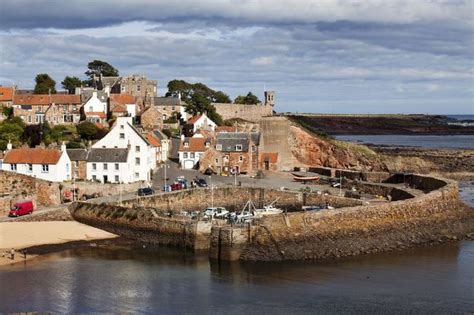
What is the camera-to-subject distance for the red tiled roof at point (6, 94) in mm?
65875

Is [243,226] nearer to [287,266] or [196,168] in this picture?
[287,266]

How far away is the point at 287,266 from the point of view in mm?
31344

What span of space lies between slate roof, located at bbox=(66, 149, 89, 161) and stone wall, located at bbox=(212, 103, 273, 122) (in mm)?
33935

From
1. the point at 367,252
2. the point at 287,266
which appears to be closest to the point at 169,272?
the point at 287,266

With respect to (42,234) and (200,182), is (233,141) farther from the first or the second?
(42,234)

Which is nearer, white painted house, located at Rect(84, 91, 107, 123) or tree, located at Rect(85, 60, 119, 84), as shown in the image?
white painted house, located at Rect(84, 91, 107, 123)

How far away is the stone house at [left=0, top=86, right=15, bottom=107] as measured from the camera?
6556 centimetres

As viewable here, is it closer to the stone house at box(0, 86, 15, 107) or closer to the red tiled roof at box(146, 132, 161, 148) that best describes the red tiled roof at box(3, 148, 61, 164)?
the red tiled roof at box(146, 132, 161, 148)

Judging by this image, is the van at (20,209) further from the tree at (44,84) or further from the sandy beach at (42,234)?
the tree at (44,84)

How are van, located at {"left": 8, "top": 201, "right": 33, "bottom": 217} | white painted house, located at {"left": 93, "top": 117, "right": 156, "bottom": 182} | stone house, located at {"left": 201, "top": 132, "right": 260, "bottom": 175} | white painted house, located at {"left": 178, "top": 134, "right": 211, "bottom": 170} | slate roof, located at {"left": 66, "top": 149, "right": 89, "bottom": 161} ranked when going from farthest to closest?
white painted house, located at {"left": 178, "top": 134, "right": 211, "bottom": 170}, stone house, located at {"left": 201, "top": 132, "right": 260, "bottom": 175}, white painted house, located at {"left": 93, "top": 117, "right": 156, "bottom": 182}, slate roof, located at {"left": 66, "top": 149, "right": 89, "bottom": 161}, van, located at {"left": 8, "top": 201, "right": 33, "bottom": 217}

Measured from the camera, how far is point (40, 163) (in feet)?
151

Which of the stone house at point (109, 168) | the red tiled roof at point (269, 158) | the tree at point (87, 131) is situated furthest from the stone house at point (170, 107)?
the stone house at point (109, 168)

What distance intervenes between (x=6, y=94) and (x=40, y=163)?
23.2m

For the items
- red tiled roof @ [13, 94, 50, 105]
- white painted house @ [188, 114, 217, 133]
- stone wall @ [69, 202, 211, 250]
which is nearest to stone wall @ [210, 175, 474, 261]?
stone wall @ [69, 202, 211, 250]
